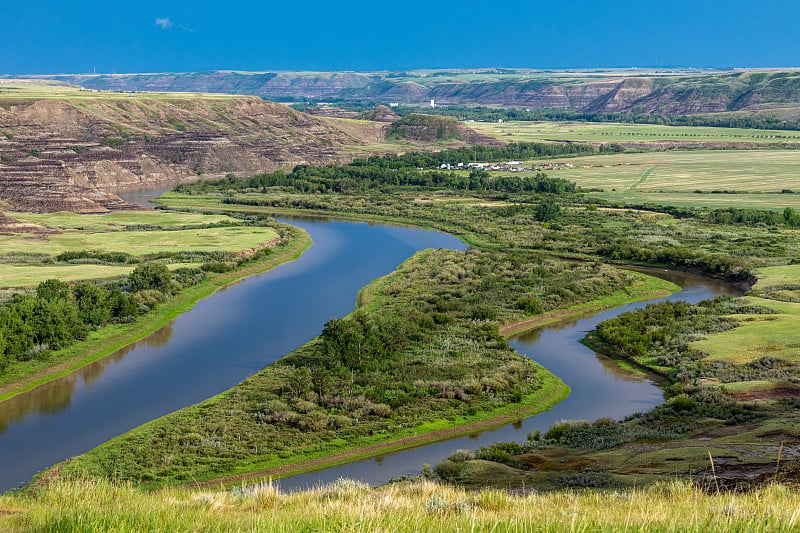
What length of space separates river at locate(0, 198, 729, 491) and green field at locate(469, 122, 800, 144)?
113 m

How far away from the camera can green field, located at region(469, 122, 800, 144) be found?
166 m

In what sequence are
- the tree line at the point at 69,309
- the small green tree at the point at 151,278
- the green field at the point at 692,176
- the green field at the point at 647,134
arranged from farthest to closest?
the green field at the point at 647,134
the green field at the point at 692,176
the small green tree at the point at 151,278
the tree line at the point at 69,309

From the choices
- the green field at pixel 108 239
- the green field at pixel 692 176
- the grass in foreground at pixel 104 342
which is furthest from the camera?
the green field at pixel 692 176

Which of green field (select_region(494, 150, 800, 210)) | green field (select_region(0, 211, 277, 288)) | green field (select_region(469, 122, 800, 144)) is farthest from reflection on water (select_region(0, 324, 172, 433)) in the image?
green field (select_region(469, 122, 800, 144))

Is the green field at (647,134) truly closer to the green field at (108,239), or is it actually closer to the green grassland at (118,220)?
the green grassland at (118,220)

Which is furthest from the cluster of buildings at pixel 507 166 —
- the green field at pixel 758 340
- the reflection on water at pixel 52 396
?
the reflection on water at pixel 52 396

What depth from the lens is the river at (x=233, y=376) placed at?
1196 inches

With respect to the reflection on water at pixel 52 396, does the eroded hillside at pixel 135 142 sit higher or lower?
higher

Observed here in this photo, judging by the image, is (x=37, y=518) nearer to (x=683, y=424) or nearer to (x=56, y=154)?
(x=683, y=424)

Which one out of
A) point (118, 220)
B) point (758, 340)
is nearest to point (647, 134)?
point (118, 220)

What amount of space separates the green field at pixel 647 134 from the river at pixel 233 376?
4454 inches

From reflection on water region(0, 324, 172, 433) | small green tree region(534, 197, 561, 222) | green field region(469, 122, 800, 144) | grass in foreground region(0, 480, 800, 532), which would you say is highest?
green field region(469, 122, 800, 144)

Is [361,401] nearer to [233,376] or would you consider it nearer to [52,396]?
[233,376]

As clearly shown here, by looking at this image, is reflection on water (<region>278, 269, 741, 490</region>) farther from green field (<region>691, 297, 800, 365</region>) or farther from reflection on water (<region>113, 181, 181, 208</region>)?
reflection on water (<region>113, 181, 181, 208</region>)
